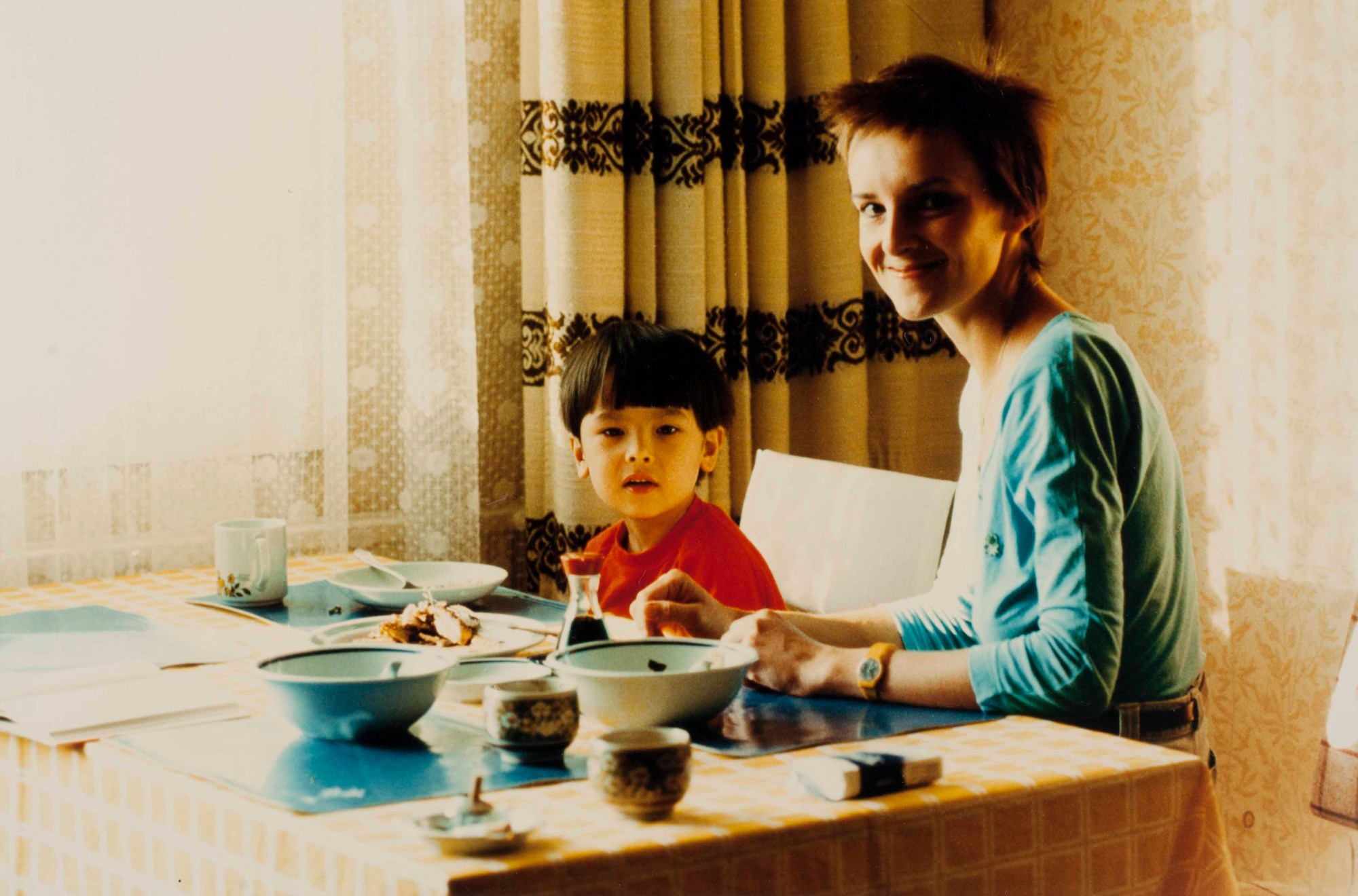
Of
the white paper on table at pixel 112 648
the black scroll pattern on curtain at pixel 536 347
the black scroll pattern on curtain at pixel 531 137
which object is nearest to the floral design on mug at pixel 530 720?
the white paper on table at pixel 112 648

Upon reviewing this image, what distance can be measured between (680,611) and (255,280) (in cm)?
120

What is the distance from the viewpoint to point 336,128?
2.43 meters

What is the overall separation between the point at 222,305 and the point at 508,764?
147 centimetres

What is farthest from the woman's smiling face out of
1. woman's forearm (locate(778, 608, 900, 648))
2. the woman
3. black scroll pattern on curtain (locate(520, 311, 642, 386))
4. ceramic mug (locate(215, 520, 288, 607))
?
black scroll pattern on curtain (locate(520, 311, 642, 386))

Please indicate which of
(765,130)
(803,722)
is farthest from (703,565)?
(765,130)

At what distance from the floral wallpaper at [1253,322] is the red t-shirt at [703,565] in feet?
3.37

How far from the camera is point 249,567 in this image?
1.89m

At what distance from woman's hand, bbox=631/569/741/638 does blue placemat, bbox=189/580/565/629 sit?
0.25m

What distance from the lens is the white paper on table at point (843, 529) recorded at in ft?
6.39

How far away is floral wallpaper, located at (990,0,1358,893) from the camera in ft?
7.79

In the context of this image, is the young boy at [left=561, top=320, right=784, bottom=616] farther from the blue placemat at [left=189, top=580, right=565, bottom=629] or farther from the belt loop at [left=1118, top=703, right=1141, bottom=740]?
the belt loop at [left=1118, top=703, right=1141, bottom=740]

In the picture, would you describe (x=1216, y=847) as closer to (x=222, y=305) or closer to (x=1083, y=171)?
(x=222, y=305)

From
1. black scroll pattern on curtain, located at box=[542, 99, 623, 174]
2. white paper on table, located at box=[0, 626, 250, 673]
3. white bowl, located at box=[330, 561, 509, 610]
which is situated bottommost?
white paper on table, located at box=[0, 626, 250, 673]

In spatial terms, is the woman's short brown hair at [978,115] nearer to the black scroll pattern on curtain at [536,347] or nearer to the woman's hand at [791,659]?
the woman's hand at [791,659]
